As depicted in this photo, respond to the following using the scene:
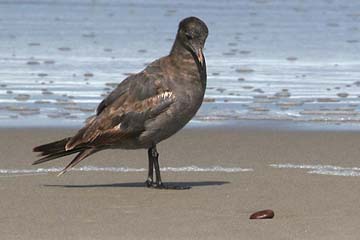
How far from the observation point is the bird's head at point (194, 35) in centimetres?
844

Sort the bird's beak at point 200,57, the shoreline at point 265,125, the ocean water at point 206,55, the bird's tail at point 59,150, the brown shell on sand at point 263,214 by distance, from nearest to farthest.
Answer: the brown shell on sand at point 263,214
the bird's beak at point 200,57
the bird's tail at point 59,150
the shoreline at point 265,125
the ocean water at point 206,55

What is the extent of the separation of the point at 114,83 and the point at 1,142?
3516mm

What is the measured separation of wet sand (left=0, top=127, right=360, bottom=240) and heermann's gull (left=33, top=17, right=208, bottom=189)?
0.98 ft

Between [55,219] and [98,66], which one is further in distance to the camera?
[98,66]

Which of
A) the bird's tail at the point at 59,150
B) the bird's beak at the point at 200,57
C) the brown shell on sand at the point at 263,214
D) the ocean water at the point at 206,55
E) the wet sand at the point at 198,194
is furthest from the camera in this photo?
the ocean water at the point at 206,55

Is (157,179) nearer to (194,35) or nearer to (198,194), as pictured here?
(198,194)

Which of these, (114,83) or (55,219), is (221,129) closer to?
(114,83)

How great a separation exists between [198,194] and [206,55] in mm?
8350

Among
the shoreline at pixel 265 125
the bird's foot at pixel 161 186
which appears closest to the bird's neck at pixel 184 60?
the bird's foot at pixel 161 186

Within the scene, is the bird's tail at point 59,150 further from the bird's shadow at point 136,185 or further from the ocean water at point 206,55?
the ocean water at point 206,55

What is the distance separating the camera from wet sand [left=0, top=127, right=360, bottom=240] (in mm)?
6902

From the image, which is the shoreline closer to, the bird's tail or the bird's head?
the bird's tail

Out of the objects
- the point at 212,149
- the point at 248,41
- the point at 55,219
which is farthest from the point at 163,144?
the point at 248,41

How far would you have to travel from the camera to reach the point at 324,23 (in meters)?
21.7
